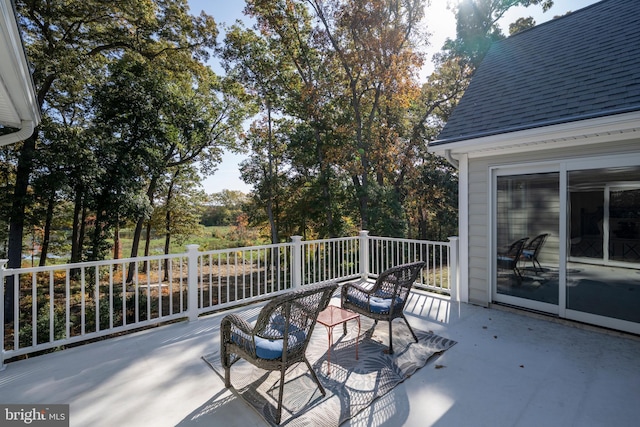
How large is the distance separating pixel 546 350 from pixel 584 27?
5189 millimetres

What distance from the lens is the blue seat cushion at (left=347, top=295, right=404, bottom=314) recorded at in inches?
133

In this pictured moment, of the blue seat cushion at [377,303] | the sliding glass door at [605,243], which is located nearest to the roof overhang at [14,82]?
the blue seat cushion at [377,303]

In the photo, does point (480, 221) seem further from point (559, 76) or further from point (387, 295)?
point (559, 76)

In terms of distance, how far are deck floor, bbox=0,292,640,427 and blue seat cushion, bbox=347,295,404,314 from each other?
67 cm

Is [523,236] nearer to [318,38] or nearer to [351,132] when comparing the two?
[351,132]

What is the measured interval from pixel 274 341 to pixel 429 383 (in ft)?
4.72

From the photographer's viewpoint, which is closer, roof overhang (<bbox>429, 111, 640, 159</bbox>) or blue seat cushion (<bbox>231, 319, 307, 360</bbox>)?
blue seat cushion (<bbox>231, 319, 307, 360</bbox>)

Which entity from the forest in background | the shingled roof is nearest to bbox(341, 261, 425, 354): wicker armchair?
the shingled roof

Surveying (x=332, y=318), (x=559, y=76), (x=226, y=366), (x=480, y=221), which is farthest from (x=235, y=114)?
(x=226, y=366)

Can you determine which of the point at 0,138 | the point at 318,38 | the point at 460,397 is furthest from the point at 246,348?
the point at 318,38

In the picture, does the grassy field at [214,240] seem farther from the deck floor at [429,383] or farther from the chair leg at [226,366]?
the chair leg at [226,366]

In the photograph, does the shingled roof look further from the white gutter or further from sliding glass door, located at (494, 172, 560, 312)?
the white gutter

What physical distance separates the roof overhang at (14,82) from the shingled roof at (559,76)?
471 cm

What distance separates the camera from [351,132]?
10.3 m
